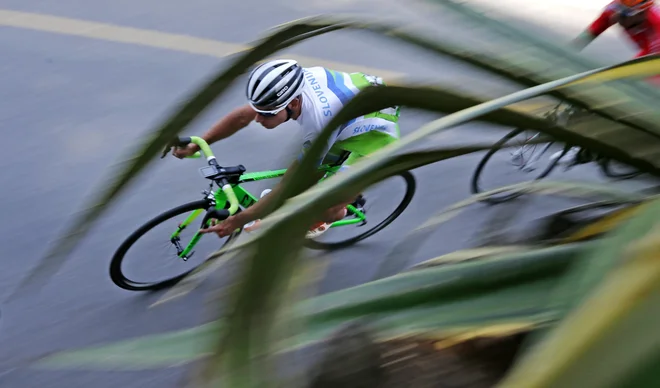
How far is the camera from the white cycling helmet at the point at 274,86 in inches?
101

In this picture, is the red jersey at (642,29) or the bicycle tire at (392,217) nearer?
the red jersey at (642,29)

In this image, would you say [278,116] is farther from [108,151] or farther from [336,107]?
[108,151]

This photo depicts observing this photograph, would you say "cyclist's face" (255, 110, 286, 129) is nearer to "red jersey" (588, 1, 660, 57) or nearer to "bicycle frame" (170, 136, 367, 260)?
"bicycle frame" (170, 136, 367, 260)

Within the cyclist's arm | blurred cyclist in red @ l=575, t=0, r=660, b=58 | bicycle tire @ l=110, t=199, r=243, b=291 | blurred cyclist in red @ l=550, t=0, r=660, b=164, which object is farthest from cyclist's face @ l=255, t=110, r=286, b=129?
blurred cyclist in red @ l=575, t=0, r=660, b=58

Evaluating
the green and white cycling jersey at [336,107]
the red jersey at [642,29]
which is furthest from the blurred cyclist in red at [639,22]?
the green and white cycling jersey at [336,107]

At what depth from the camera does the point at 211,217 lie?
117 inches

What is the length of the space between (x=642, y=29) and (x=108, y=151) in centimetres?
316

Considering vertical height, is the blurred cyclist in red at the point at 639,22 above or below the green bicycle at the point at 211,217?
above

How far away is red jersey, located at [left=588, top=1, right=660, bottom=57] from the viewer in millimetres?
2748

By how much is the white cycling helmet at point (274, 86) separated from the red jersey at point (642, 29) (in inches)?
53.1

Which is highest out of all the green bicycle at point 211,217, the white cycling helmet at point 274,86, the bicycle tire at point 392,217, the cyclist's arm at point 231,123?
the white cycling helmet at point 274,86

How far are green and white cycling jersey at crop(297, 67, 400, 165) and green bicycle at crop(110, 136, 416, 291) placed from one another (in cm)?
27

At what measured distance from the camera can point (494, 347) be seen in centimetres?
59

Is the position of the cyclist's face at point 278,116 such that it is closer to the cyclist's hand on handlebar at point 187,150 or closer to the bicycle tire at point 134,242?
the cyclist's hand on handlebar at point 187,150
